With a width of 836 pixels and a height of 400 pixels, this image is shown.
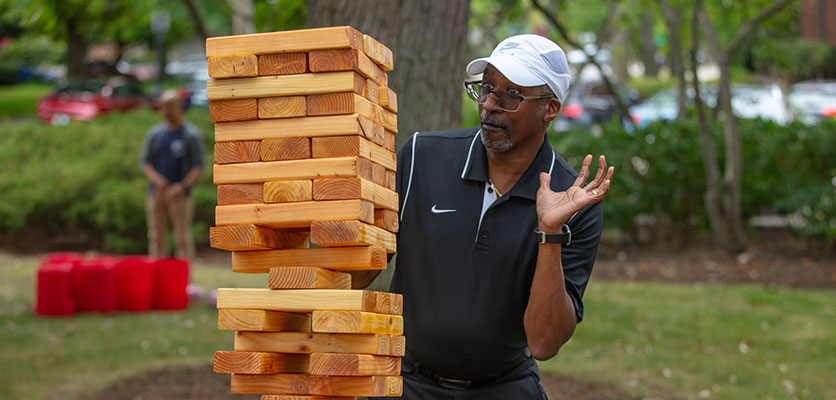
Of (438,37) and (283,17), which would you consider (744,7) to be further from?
(438,37)

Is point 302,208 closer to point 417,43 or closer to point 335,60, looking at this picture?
point 335,60

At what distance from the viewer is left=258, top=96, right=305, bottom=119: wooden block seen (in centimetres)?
281

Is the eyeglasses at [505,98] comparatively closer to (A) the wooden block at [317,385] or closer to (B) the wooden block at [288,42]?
(B) the wooden block at [288,42]

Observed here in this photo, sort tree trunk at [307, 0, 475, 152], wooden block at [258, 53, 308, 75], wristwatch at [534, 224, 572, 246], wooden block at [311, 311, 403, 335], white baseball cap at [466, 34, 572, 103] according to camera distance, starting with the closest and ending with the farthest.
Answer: wooden block at [311, 311, 403, 335], wooden block at [258, 53, 308, 75], wristwatch at [534, 224, 572, 246], white baseball cap at [466, 34, 572, 103], tree trunk at [307, 0, 475, 152]

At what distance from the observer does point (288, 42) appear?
9.12ft

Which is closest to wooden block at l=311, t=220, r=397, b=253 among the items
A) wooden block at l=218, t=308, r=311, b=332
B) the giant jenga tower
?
the giant jenga tower

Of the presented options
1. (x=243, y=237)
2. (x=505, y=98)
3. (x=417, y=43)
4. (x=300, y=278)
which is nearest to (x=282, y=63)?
(x=243, y=237)

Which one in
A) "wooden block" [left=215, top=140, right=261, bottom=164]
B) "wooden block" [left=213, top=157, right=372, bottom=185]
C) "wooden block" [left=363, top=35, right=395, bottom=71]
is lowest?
"wooden block" [left=213, top=157, right=372, bottom=185]

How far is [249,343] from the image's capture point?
2.83 metres

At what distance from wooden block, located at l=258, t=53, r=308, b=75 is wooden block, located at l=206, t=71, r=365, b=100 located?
2 centimetres

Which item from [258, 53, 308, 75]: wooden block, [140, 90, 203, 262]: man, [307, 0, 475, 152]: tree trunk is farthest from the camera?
[140, 90, 203, 262]: man

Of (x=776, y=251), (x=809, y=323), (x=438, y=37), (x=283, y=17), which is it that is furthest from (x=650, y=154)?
(x=438, y=37)

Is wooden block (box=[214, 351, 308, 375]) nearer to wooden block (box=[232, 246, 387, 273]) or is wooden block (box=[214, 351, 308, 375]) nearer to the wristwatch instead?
wooden block (box=[232, 246, 387, 273])

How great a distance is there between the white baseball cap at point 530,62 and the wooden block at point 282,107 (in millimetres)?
677
